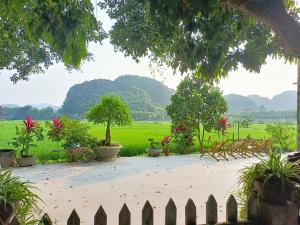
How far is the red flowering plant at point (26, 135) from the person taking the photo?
10094mm

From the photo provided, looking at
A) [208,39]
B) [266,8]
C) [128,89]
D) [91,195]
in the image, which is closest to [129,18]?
[91,195]

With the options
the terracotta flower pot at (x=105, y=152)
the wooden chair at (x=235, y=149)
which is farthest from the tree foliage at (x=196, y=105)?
the terracotta flower pot at (x=105, y=152)

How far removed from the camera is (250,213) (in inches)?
91.9

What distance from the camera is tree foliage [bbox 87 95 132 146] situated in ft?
36.2

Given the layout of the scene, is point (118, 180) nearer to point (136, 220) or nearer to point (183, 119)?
point (136, 220)

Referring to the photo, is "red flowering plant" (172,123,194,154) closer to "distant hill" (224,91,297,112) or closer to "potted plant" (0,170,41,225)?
"potted plant" (0,170,41,225)

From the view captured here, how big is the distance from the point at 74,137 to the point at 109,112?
1415mm

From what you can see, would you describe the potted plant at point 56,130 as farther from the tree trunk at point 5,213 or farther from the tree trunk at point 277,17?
the tree trunk at point 277,17

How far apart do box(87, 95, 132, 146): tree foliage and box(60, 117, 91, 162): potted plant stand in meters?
0.50

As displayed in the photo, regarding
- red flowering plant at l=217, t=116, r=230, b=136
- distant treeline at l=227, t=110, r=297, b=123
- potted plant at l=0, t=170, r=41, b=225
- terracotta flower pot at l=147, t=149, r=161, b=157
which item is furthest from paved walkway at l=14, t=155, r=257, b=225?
distant treeline at l=227, t=110, r=297, b=123

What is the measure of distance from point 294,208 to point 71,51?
1.91 m

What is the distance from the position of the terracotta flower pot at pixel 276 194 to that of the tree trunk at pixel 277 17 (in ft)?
3.05

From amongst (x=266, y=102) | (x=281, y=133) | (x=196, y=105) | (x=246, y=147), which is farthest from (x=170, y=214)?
(x=266, y=102)

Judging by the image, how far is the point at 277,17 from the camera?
196cm
